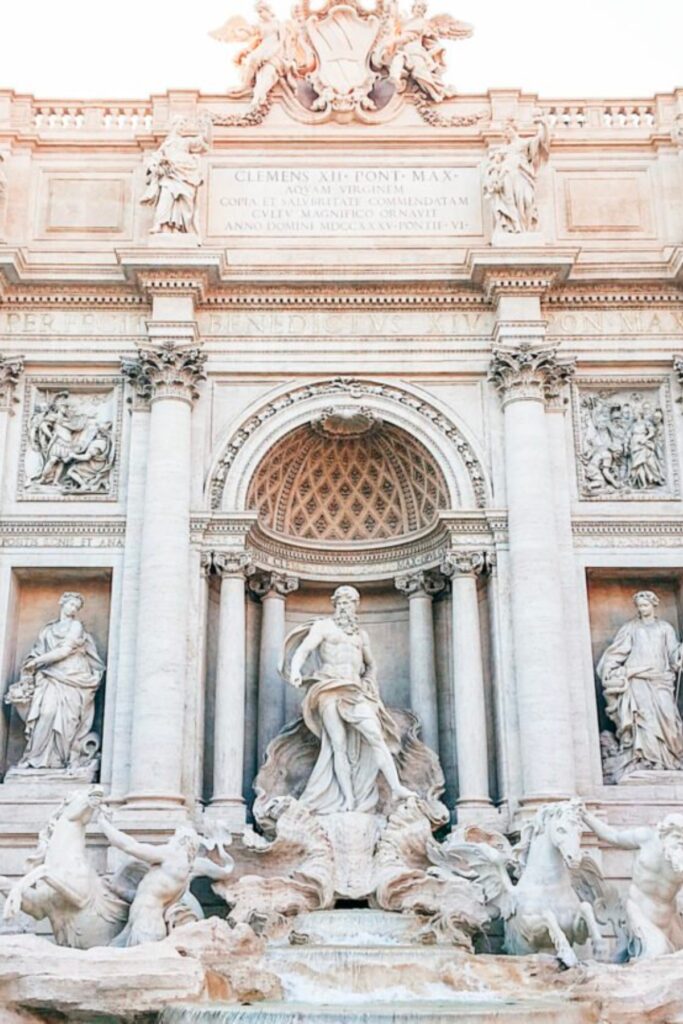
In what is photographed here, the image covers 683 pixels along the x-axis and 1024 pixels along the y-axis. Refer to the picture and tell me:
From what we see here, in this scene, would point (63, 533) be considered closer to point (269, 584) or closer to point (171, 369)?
point (171, 369)

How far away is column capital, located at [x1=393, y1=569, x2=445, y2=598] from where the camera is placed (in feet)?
58.2

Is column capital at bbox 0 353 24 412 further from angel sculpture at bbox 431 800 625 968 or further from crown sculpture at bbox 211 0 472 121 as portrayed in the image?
angel sculpture at bbox 431 800 625 968

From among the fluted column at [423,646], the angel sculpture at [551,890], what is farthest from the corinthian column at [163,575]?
the angel sculpture at [551,890]

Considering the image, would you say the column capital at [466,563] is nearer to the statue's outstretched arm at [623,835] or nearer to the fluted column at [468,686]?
the fluted column at [468,686]

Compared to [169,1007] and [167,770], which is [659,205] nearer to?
[167,770]

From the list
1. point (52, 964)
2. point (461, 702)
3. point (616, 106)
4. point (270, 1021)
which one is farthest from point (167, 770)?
point (616, 106)

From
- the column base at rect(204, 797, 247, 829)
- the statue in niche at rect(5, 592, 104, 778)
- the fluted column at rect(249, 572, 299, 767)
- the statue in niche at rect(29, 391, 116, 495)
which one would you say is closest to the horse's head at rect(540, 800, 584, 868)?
the column base at rect(204, 797, 247, 829)

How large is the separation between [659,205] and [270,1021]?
45.1 ft

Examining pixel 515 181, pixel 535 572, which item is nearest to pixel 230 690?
pixel 535 572

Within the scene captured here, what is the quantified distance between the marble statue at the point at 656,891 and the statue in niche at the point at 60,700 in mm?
7267

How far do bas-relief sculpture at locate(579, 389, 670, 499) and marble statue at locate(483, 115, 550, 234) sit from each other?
8.96ft

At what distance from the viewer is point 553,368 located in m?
17.4

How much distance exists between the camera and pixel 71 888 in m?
12.6

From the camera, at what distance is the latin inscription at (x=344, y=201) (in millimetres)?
18625
